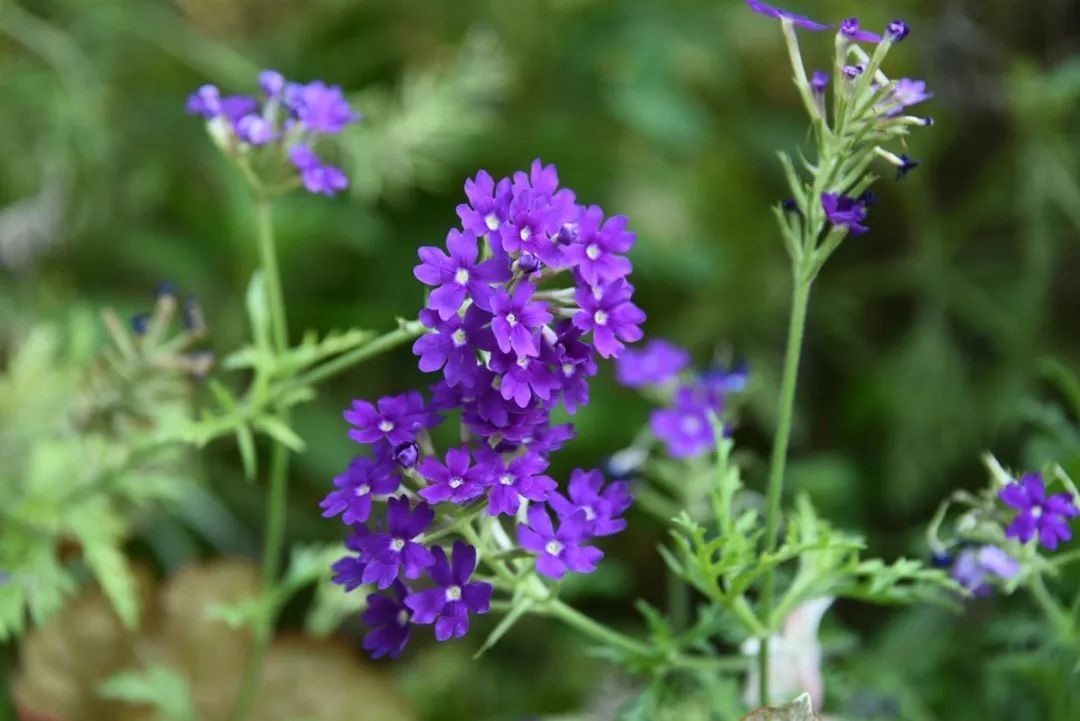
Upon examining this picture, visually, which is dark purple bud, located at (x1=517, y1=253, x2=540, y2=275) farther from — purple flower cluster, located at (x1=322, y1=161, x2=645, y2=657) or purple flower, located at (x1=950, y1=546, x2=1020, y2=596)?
purple flower, located at (x1=950, y1=546, x2=1020, y2=596)

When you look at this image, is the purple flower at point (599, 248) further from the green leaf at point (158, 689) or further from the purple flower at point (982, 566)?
the green leaf at point (158, 689)

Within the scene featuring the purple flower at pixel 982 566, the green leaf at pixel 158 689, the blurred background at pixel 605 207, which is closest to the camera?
the purple flower at pixel 982 566

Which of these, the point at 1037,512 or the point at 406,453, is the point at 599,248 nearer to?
the point at 406,453

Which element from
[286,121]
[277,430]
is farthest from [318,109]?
[277,430]

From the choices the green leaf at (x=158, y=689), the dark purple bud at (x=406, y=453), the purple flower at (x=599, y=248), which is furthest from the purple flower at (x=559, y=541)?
the green leaf at (x=158, y=689)

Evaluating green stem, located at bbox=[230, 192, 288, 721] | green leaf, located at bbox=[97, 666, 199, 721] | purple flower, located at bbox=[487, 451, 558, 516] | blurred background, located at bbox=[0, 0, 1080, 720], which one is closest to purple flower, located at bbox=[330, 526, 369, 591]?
purple flower, located at bbox=[487, 451, 558, 516]
